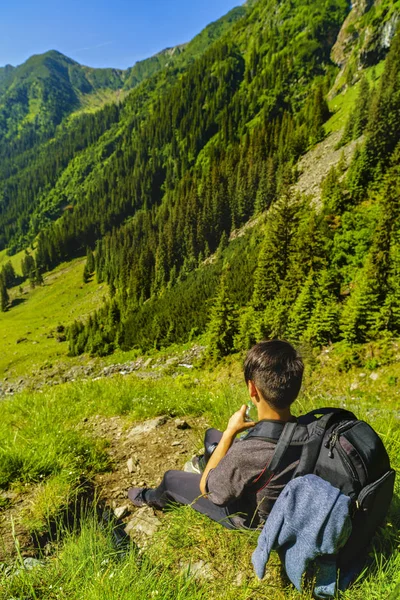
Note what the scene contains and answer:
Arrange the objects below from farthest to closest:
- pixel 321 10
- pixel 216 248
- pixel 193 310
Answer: pixel 321 10
pixel 216 248
pixel 193 310

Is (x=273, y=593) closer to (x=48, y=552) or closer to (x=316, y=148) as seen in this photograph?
(x=48, y=552)

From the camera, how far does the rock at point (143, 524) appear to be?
314 centimetres

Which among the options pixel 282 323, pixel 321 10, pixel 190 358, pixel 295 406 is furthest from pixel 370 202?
pixel 321 10

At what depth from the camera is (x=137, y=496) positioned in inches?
143

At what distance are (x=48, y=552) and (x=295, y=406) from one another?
3657 mm

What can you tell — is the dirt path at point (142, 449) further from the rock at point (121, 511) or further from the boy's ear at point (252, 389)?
the boy's ear at point (252, 389)

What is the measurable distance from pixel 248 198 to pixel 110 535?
85935 mm

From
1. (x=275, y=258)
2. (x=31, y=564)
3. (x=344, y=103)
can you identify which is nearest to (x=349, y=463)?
(x=31, y=564)

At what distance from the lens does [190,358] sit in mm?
34219

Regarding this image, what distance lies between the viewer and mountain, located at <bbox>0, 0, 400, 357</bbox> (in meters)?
25.5

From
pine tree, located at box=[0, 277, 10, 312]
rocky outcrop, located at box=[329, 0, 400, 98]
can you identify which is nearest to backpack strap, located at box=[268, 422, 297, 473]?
rocky outcrop, located at box=[329, 0, 400, 98]

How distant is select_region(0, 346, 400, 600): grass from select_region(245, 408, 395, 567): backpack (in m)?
0.23

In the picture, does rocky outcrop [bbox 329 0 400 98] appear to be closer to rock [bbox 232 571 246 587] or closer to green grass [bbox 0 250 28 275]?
rock [bbox 232 571 246 587]

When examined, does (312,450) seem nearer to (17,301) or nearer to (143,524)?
(143,524)
